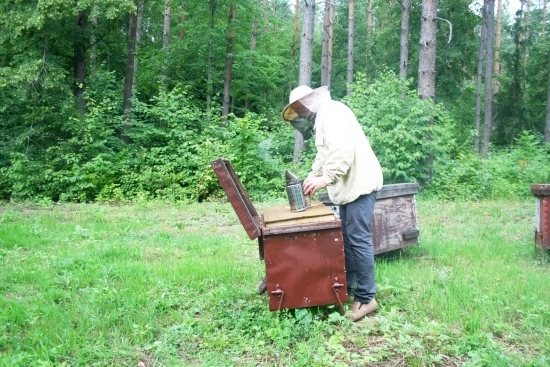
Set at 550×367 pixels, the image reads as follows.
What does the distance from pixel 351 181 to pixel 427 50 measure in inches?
355

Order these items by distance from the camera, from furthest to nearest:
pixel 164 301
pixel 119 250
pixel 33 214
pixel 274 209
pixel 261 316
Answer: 1. pixel 33 214
2. pixel 119 250
3. pixel 274 209
4. pixel 164 301
5. pixel 261 316

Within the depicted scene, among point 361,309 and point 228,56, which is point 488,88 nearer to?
point 228,56

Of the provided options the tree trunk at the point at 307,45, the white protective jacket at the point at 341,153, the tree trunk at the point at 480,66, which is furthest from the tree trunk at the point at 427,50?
the tree trunk at the point at 480,66

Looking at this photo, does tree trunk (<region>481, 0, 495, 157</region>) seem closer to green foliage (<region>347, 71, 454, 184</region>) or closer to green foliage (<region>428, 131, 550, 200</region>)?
green foliage (<region>428, 131, 550, 200</region>)

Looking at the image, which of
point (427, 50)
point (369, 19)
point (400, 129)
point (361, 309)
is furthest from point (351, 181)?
point (369, 19)

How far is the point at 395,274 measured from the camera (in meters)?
4.97

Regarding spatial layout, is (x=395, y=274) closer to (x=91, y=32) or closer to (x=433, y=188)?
(x=433, y=188)

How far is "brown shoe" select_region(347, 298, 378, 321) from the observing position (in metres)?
3.93

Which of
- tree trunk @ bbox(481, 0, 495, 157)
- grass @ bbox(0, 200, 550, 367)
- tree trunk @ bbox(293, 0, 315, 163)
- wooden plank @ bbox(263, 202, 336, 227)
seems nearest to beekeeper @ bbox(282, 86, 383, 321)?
wooden plank @ bbox(263, 202, 336, 227)

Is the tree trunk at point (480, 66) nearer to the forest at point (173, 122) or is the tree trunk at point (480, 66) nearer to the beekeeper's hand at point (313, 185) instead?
the forest at point (173, 122)

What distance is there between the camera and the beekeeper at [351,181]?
12.7 feet

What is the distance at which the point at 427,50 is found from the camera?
1180 centimetres

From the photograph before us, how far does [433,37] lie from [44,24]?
10197 mm

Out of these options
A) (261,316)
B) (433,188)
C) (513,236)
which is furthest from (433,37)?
(261,316)
